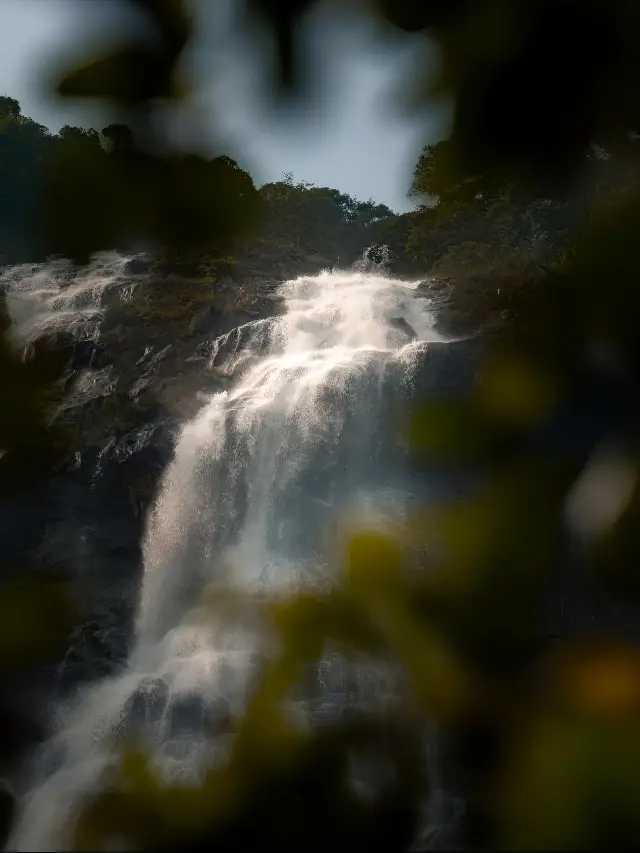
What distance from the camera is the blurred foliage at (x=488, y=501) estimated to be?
0.72 metres

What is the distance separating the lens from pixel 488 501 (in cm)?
79

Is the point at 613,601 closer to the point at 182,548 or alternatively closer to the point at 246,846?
the point at 246,846

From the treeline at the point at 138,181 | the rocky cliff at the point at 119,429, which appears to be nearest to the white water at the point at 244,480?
the rocky cliff at the point at 119,429

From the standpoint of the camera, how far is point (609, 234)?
78 cm

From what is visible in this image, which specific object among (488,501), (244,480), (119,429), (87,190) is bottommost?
(488,501)

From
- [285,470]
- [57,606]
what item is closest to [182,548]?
[285,470]

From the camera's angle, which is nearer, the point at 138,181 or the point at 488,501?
the point at 488,501

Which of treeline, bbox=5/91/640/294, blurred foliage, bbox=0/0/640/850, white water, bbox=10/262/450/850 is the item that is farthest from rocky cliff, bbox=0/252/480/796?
blurred foliage, bbox=0/0/640/850

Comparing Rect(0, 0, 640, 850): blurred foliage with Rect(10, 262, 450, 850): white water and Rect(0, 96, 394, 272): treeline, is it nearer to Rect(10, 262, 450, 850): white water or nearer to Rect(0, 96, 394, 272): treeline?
Rect(0, 96, 394, 272): treeline

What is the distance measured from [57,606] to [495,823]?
0.89 metres

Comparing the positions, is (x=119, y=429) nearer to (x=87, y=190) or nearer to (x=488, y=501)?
(x=87, y=190)

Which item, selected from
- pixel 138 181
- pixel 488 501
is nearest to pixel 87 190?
pixel 138 181

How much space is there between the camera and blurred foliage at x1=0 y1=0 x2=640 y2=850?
72 centimetres

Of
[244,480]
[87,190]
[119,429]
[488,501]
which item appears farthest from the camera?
[119,429]
